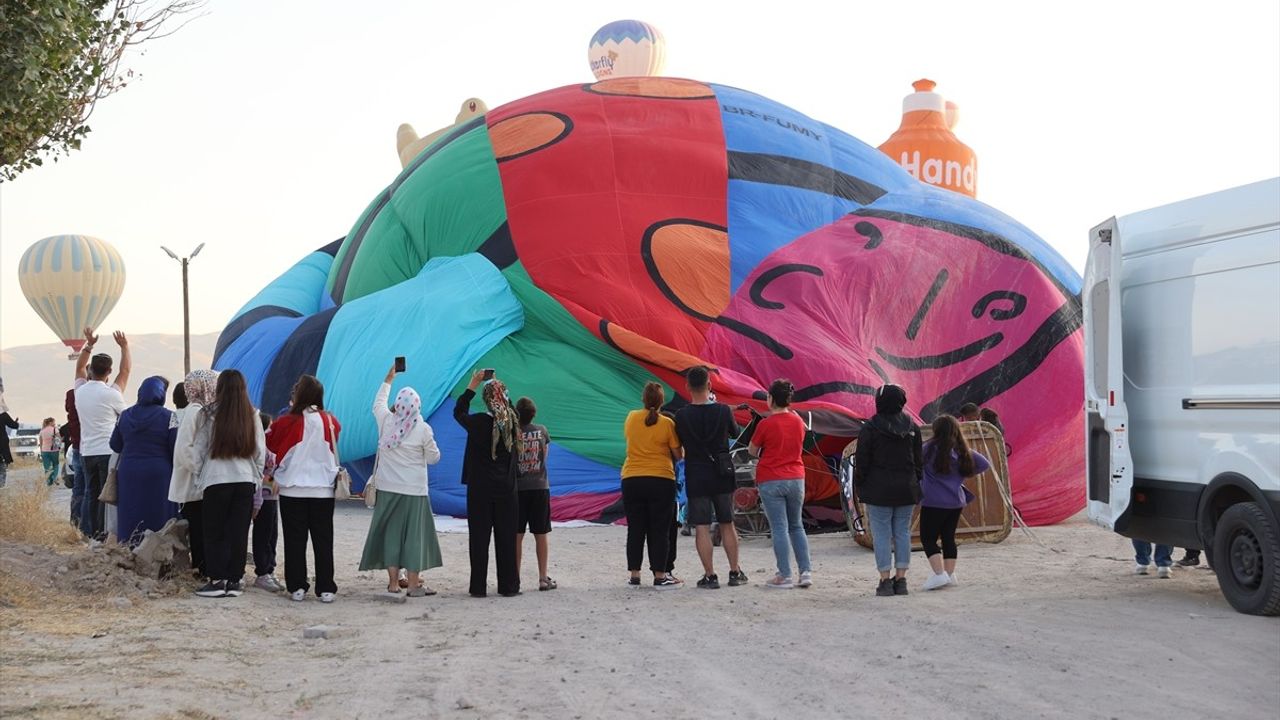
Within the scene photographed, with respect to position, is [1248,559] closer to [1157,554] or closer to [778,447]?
[1157,554]

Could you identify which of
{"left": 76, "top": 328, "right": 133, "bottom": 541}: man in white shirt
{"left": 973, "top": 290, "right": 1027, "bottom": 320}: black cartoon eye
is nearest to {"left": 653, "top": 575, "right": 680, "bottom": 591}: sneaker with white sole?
{"left": 76, "top": 328, "right": 133, "bottom": 541}: man in white shirt

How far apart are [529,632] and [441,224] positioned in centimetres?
1025

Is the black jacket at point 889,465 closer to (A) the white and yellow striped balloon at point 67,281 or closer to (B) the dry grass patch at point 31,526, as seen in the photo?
(B) the dry grass patch at point 31,526

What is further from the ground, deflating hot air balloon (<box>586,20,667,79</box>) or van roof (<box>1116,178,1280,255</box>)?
deflating hot air balloon (<box>586,20,667,79</box>)

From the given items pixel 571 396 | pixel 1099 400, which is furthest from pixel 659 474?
pixel 571 396

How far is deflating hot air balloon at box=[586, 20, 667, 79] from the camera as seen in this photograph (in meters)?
27.2

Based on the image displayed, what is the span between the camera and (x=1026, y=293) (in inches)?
599

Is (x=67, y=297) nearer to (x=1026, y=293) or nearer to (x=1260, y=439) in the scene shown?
(x=1026, y=293)

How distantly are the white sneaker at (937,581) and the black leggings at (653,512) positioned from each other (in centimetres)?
174

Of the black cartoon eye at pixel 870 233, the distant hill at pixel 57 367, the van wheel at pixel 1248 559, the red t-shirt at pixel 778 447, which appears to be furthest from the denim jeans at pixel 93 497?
Answer: the distant hill at pixel 57 367

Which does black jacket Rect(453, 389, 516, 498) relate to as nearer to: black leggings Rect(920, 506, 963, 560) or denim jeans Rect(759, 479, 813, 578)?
denim jeans Rect(759, 479, 813, 578)

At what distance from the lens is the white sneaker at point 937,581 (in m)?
8.84

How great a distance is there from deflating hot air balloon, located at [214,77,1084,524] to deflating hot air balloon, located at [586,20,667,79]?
959 cm

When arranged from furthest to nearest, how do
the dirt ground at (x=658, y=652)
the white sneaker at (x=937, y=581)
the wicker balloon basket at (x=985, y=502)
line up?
the wicker balloon basket at (x=985, y=502) < the white sneaker at (x=937, y=581) < the dirt ground at (x=658, y=652)
